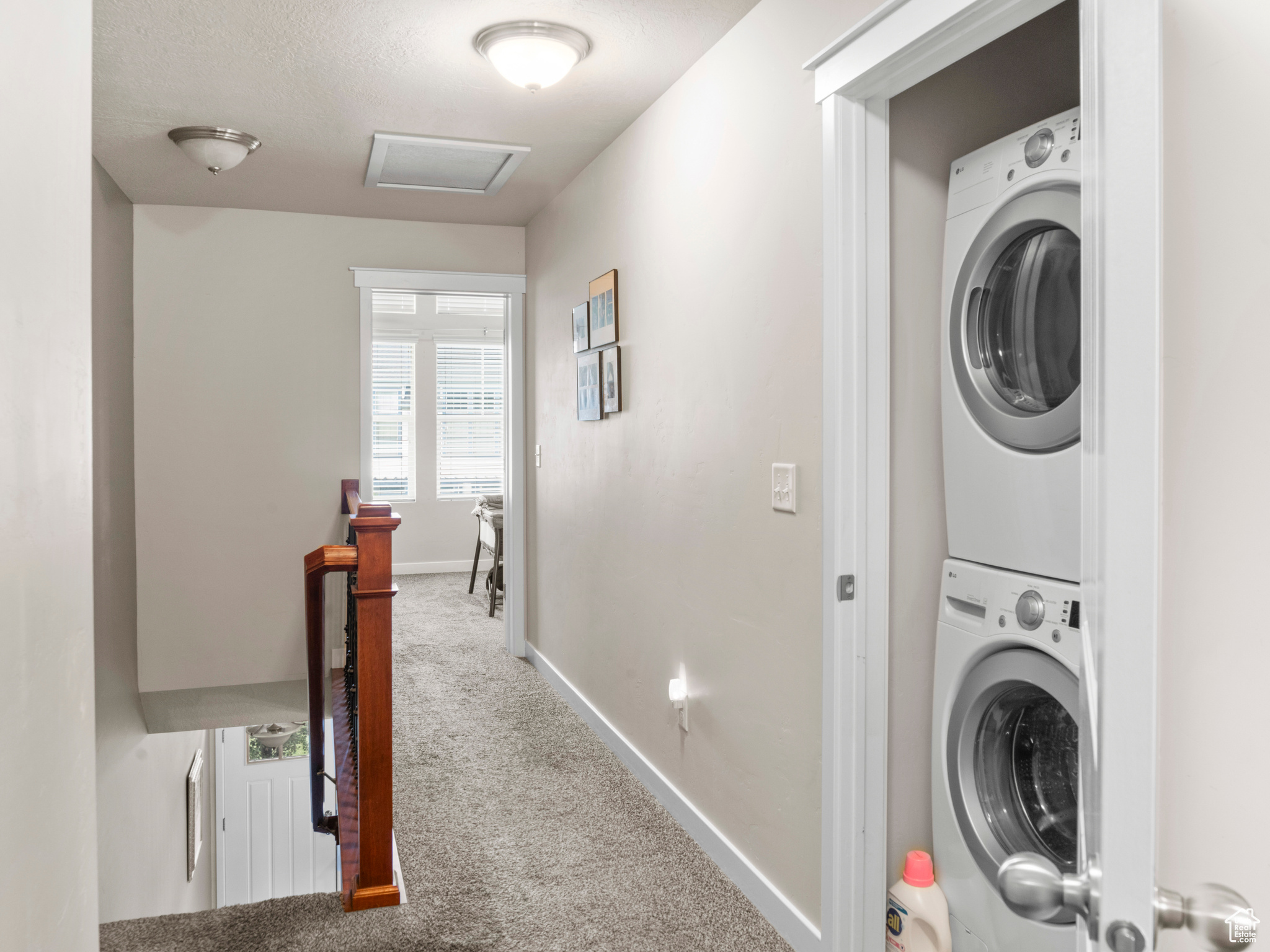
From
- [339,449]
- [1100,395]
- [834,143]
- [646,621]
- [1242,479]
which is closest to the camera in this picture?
[1100,395]

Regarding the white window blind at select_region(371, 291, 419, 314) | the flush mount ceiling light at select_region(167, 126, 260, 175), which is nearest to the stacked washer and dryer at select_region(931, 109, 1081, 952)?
the flush mount ceiling light at select_region(167, 126, 260, 175)

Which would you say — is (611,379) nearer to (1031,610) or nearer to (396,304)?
(1031,610)

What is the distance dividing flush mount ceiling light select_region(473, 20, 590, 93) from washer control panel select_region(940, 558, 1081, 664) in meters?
1.68

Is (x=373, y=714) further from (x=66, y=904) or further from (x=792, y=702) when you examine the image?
(x=66, y=904)

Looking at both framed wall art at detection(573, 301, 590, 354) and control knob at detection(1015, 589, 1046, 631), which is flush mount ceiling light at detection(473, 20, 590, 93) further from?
control knob at detection(1015, 589, 1046, 631)

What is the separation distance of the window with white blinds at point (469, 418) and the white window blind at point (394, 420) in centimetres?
25

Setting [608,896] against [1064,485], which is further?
[608,896]

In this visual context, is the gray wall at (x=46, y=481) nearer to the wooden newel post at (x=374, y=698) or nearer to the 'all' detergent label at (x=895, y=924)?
the wooden newel post at (x=374, y=698)

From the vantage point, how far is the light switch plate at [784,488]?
2.06 meters

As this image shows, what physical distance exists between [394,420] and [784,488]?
6.24 meters

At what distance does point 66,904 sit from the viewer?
961 mm

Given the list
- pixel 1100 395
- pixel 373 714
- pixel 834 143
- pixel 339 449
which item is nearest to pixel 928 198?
pixel 834 143

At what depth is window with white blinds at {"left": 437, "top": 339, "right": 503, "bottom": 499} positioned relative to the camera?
312 inches

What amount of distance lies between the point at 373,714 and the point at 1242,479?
1951 millimetres
